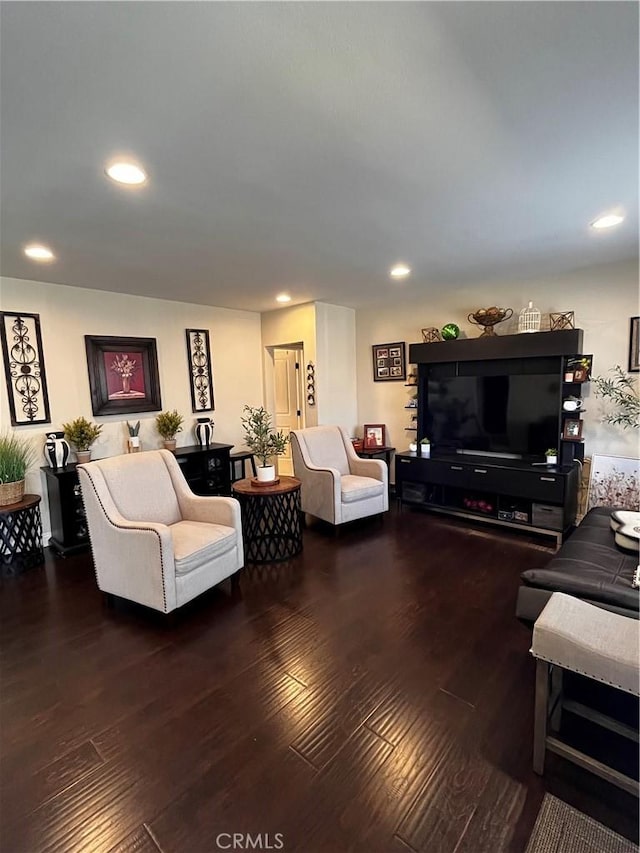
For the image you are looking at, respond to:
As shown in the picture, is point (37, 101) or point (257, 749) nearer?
point (37, 101)

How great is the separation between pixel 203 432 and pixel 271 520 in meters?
1.66

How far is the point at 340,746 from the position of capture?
5.46ft

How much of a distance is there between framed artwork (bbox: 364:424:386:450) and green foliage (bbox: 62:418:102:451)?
3.11 meters

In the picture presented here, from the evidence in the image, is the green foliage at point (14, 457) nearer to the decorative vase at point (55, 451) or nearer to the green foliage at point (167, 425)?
the decorative vase at point (55, 451)

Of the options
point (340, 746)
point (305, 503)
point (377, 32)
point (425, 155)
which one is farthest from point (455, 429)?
point (377, 32)

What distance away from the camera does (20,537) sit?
341 cm

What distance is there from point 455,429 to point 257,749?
3.61m

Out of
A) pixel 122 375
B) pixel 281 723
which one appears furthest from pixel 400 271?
pixel 281 723

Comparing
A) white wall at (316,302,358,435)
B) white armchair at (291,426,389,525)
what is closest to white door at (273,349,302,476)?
white wall at (316,302,358,435)

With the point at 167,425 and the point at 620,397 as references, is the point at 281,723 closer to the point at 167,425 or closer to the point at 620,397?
the point at 167,425

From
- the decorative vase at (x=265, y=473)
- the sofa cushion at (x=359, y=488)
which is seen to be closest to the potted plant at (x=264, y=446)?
the decorative vase at (x=265, y=473)

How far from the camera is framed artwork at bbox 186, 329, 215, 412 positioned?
5016 mm

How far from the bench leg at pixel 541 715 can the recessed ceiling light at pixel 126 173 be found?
264cm

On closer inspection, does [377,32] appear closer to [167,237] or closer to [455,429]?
[167,237]
